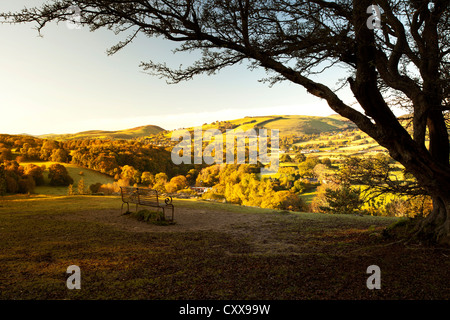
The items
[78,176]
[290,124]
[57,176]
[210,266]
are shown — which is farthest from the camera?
[290,124]

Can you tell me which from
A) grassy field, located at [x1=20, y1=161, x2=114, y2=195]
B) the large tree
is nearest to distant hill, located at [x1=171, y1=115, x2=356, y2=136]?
grassy field, located at [x1=20, y1=161, x2=114, y2=195]

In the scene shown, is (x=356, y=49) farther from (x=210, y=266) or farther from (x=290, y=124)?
(x=290, y=124)

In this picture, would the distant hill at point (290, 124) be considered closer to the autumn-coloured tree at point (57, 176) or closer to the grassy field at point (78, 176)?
the grassy field at point (78, 176)

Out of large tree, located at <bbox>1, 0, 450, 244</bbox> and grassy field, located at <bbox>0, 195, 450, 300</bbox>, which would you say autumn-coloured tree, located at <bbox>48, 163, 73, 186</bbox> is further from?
large tree, located at <bbox>1, 0, 450, 244</bbox>

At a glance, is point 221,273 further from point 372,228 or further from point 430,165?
point 372,228

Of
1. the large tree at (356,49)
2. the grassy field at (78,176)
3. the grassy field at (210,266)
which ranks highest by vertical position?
the large tree at (356,49)

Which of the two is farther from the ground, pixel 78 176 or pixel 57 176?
pixel 57 176

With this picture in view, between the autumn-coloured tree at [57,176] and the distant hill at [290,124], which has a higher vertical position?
the distant hill at [290,124]

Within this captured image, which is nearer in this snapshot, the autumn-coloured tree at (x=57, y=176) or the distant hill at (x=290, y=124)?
the autumn-coloured tree at (x=57, y=176)

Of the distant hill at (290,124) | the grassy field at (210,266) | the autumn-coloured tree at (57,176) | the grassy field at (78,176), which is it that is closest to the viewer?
the grassy field at (210,266)

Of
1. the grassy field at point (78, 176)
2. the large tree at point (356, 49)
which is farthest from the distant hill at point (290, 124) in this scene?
the large tree at point (356, 49)

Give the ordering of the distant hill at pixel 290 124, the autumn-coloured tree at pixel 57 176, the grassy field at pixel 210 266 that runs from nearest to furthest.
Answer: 1. the grassy field at pixel 210 266
2. the autumn-coloured tree at pixel 57 176
3. the distant hill at pixel 290 124

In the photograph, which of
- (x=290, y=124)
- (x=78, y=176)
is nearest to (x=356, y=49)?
(x=78, y=176)

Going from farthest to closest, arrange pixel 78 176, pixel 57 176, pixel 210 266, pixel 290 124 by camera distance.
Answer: pixel 290 124 < pixel 78 176 < pixel 57 176 < pixel 210 266
